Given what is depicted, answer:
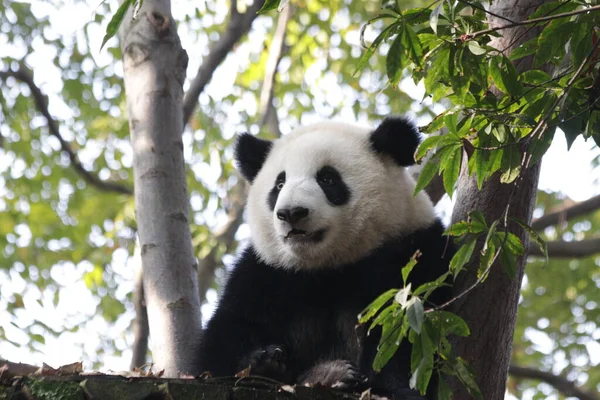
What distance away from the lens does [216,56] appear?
8.00 meters

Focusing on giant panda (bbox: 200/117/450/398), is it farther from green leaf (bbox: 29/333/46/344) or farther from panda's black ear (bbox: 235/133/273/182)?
green leaf (bbox: 29/333/46/344)

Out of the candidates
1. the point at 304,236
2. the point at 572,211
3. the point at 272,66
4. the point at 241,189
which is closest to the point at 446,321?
the point at 304,236

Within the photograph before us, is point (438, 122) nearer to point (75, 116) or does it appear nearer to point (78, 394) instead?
point (78, 394)

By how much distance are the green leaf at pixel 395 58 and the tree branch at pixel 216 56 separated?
190 inches

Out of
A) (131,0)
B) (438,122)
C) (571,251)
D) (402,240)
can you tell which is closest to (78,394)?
(131,0)

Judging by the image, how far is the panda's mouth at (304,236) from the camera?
4660 millimetres

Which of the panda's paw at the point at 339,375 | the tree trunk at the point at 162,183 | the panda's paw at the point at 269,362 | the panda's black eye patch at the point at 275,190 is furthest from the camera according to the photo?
the panda's black eye patch at the point at 275,190

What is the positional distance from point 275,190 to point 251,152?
0.51 m

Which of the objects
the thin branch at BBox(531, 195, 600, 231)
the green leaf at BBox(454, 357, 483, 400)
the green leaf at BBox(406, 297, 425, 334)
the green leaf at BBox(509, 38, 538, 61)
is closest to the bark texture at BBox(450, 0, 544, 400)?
the green leaf at BBox(509, 38, 538, 61)

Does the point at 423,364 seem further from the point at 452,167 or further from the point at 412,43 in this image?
the point at 412,43

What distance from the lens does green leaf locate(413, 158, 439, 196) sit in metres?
3.17

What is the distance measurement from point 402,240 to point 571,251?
188 inches

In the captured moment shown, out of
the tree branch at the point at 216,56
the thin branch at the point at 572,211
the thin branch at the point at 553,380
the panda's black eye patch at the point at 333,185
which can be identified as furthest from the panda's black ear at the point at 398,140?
the thin branch at the point at 553,380

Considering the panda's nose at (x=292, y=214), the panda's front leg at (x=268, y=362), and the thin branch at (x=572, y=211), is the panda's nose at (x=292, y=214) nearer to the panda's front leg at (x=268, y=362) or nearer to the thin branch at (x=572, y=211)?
the panda's front leg at (x=268, y=362)
